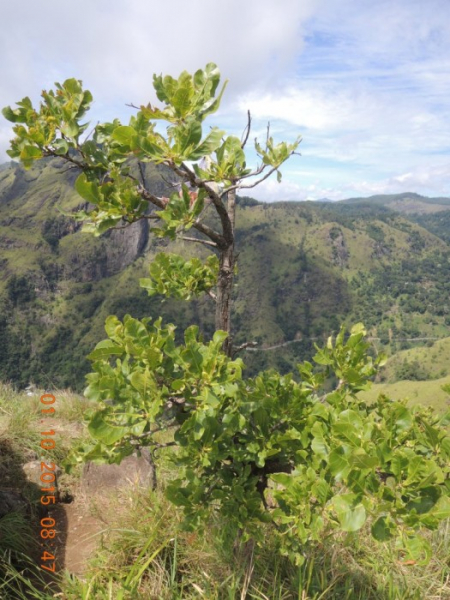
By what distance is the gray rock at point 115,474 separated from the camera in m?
6.02

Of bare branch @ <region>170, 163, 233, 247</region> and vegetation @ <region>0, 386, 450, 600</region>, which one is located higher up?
bare branch @ <region>170, 163, 233, 247</region>

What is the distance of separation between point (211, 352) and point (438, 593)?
11.9ft

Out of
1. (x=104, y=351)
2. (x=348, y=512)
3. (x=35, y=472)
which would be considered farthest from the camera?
(x=35, y=472)

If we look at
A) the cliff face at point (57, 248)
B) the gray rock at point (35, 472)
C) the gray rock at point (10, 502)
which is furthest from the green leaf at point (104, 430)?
the cliff face at point (57, 248)

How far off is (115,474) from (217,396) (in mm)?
4853

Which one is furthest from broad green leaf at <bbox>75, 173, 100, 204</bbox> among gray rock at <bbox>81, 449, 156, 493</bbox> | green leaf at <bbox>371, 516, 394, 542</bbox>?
gray rock at <bbox>81, 449, 156, 493</bbox>

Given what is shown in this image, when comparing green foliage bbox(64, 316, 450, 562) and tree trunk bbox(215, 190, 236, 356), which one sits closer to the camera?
green foliage bbox(64, 316, 450, 562)

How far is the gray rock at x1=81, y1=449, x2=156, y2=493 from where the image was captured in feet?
19.8

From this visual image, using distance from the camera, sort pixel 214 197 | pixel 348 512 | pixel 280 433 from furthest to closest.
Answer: pixel 280 433 → pixel 214 197 → pixel 348 512

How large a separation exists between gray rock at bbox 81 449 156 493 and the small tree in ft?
11.8

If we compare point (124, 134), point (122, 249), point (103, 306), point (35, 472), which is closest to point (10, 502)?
point (35, 472)

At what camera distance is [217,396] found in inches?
93.9
